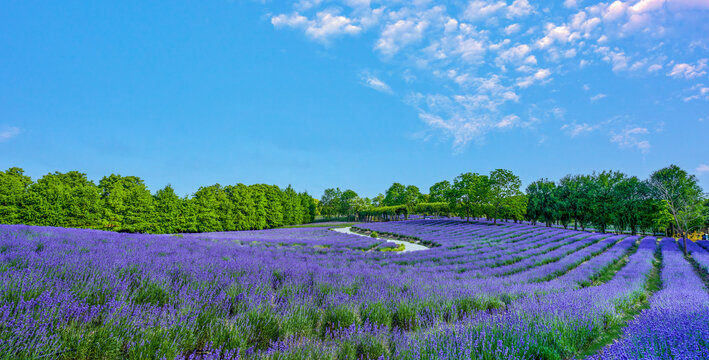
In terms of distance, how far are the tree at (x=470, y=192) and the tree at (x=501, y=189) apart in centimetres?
87

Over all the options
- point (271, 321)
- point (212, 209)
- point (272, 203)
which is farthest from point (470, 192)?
point (271, 321)

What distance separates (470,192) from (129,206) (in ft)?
133

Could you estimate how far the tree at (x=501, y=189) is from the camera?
3662 cm

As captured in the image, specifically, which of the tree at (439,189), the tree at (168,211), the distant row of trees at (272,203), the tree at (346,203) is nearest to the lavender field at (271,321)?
the distant row of trees at (272,203)

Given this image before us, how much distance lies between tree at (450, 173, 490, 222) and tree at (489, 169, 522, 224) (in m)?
0.87

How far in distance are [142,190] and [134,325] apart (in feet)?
104

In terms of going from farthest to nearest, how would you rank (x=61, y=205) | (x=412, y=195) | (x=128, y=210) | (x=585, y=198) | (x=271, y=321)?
(x=412, y=195)
(x=585, y=198)
(x=128, y=210)
(x=61, y=205)
(x=271, y=321)

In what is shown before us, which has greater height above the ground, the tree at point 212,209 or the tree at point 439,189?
the tree at point 439,189

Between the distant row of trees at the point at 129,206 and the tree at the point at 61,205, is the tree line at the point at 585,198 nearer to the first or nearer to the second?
the distant row of trees at the point at 129,206

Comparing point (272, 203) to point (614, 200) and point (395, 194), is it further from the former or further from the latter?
point (614, 200)

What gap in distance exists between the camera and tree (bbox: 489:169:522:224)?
Answer: 36625 mm

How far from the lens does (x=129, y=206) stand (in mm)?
25734

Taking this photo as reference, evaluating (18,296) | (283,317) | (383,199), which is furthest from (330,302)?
(383,199)

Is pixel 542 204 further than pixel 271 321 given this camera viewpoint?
Yes
